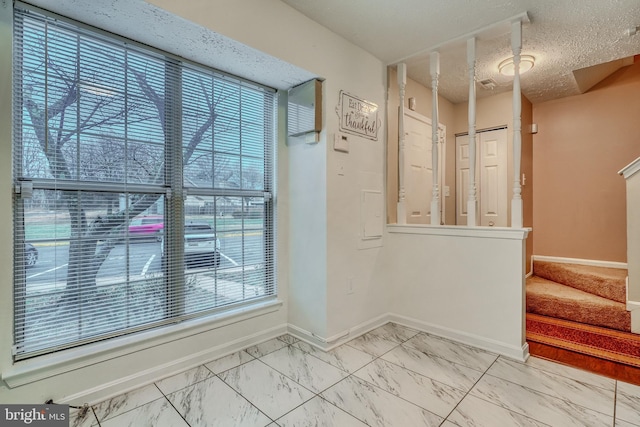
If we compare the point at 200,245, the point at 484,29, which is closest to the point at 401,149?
the point at 484,29

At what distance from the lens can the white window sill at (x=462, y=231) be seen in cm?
222

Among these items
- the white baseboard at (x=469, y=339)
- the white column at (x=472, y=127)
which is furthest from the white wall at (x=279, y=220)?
the white column at (x=472, y=127)

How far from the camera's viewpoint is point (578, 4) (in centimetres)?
204

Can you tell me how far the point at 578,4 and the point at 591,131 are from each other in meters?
2.21

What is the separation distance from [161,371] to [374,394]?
52.4 inches

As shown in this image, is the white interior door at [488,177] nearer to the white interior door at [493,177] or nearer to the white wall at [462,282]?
the white interior door at [493,177]

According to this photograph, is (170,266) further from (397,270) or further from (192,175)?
(397,270)

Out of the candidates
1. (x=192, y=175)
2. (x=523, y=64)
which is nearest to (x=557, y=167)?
(x=523, y=64)

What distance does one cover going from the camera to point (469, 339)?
8.01 ft

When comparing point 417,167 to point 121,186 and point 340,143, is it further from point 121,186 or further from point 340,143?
point 121,186

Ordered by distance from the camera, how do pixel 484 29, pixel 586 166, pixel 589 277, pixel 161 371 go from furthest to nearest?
pixel 586 166
pixel 589 277
pixel 484 29
pixel 161 371

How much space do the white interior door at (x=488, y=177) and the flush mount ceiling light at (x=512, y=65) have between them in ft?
2.74

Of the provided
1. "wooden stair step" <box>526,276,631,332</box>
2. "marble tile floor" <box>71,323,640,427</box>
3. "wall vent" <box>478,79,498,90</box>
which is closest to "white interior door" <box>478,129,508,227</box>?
A: "wall vent" <box>478,79,498,90</box>

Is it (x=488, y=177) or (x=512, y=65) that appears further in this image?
(x=488, y=177)
